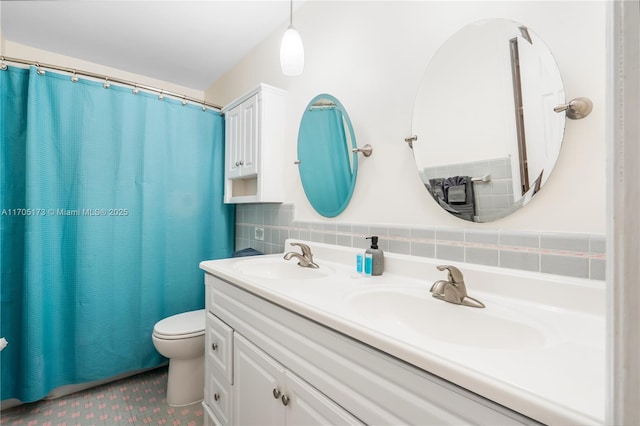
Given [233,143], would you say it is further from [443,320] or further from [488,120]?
[443,320]

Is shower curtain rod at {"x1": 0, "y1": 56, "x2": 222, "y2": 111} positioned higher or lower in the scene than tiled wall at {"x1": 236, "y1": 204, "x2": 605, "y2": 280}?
higher

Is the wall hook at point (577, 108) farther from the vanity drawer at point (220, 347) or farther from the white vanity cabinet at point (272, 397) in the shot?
the vanity drawer at point (220, 347)

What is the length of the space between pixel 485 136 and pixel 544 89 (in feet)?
0.65

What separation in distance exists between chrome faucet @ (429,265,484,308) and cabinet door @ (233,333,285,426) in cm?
57

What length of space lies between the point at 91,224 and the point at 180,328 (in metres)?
0.87

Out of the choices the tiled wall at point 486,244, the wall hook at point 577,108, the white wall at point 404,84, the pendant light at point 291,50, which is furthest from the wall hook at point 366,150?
the wall hook at point 577,108

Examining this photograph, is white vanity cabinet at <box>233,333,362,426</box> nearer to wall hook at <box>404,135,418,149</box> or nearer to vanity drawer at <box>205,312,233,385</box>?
vanity drawer at <box>205,312,233,385</box>

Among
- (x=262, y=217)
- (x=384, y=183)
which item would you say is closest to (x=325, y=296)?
(x=384, y=183)

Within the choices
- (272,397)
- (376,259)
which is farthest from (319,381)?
(376,259)

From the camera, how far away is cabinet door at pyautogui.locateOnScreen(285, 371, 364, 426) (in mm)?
746

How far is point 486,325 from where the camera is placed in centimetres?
82

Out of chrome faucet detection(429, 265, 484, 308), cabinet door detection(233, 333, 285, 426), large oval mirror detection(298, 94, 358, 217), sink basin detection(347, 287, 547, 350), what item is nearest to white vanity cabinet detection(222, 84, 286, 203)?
large oval mirror detection(298, 94, 358, 217)

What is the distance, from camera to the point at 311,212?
1.75 meters

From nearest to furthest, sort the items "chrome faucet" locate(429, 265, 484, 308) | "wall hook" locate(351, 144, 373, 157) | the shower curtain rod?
"chrome faucet" locate(429, 265, 484, 308), "wall hook" locate(351, 144, 373, 157), the shower curtain rod
